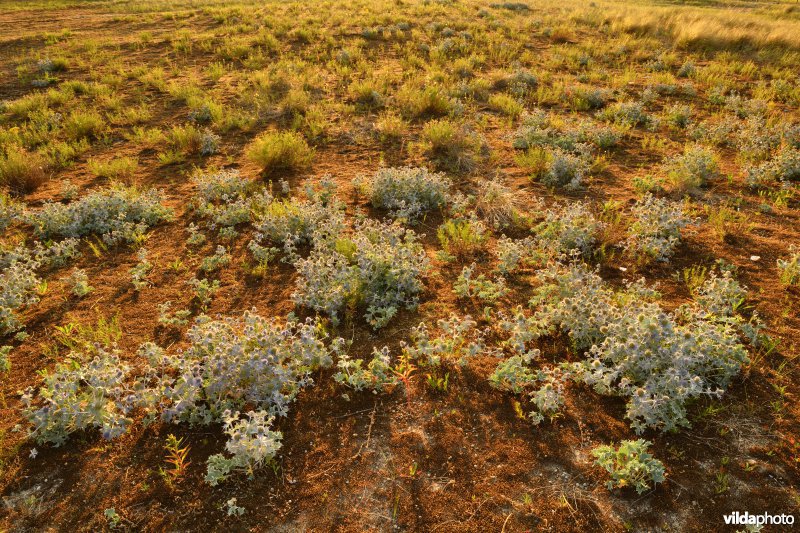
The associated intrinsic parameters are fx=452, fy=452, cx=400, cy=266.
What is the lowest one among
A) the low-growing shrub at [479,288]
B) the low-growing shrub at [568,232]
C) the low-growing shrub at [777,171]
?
the low-growing shrub at [479,288]

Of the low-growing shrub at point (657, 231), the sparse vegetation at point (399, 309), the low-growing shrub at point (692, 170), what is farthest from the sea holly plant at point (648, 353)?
the low-growing shrub at point (692, 170)

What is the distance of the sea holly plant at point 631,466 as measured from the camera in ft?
10.2

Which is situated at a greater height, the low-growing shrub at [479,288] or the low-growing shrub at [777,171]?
the low-growing shrub at [777,171]

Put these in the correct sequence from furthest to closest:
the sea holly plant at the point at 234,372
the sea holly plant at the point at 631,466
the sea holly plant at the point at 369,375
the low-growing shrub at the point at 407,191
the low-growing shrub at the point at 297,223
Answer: the low-growing shrub at the point at 407,191 < the low-growing shrub at the point at 297,223 < the sea holly plant at the point at 369,375 < the sea holly plant at the point at 234,372 < the sea holly plant at the point at 631,466

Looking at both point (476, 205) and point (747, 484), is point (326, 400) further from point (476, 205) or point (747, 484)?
point (476, 205)

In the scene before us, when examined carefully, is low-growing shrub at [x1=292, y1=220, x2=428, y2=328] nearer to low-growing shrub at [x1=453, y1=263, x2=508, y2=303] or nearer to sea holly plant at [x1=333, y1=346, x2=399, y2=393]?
low-growing shrub at [x1=453, y1=263, x2=508, y2=303]

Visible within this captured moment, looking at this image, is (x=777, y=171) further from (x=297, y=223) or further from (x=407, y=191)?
(x=297, y=223)

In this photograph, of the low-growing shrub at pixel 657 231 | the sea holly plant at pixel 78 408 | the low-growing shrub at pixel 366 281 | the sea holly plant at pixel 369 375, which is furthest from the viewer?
the low-growing shrub at pixel 657 231

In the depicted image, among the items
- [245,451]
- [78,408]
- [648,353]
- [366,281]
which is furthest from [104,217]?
[648,353]

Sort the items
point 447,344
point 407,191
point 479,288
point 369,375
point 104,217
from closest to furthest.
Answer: point 369,375 → point 447,344 → point 479,288 → point 104,217 → point 407,191

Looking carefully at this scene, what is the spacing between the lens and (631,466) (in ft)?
10.3

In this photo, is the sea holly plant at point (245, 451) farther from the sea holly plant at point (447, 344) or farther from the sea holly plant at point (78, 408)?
the sea holly plant at point (447, 344)

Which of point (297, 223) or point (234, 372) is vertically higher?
point (297, 223)

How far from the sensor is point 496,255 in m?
5.82
